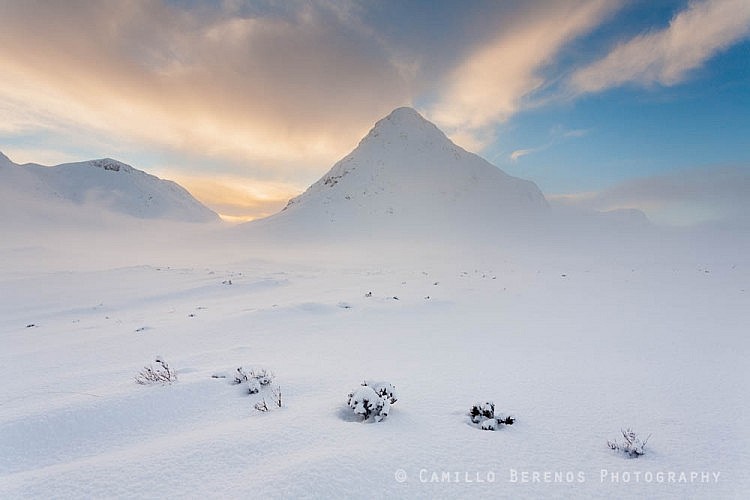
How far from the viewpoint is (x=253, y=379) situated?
4.72 m

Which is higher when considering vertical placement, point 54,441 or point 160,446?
point 160,446

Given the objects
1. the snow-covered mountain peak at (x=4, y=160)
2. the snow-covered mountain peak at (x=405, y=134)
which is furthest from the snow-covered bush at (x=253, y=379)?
the snow-covered mountain peak at (x=4, y=160)

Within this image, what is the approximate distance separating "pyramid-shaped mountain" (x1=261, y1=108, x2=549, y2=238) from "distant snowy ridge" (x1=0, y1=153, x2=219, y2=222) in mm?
43252

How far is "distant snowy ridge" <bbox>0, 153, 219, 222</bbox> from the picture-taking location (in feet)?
273

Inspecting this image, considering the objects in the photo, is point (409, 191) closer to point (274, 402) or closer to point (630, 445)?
point (274, 402)

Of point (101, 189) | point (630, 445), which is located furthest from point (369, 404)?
point (101, 189)

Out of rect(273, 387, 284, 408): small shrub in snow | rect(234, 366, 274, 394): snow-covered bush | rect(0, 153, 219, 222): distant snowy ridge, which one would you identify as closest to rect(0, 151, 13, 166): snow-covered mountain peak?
rect(0, 153, 219, 222): distant snowy ridge

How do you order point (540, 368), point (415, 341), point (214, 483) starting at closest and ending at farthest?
point (214, 483) → point (540, 368) → point (415, 341)

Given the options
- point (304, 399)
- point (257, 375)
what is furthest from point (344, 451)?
point (257, 375)

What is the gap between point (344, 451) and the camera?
2840 millimetres

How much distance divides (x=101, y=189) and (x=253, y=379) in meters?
119

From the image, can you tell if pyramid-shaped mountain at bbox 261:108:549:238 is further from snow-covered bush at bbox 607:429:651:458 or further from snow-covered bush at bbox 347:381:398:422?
snow-covered bush at bbox 607:429:651:458

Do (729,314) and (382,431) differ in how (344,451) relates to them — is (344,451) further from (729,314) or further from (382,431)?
(729,314)

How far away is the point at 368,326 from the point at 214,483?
244 inches
